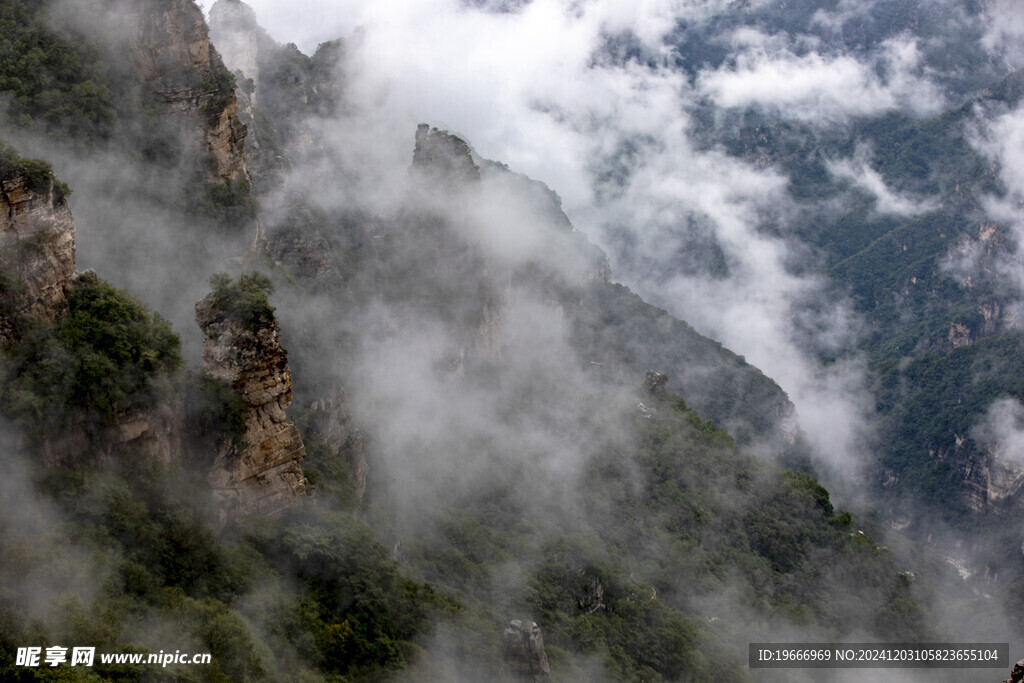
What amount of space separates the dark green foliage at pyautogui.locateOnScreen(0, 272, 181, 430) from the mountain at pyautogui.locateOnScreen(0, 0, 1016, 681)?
3.4 inches

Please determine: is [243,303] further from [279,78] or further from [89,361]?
[279,78]

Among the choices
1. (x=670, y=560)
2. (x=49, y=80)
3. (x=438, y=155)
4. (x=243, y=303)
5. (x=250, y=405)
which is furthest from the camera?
(x=438, y=155)

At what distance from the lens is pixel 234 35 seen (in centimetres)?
5891

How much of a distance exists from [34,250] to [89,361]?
3.13 m

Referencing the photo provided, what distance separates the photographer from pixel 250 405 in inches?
968

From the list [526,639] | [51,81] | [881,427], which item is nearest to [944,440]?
[881,427]

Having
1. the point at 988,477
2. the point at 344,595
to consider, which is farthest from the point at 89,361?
the point at 988,477

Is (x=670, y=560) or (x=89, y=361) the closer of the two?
(x=89, y=361)

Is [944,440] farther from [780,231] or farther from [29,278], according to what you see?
[29,278]

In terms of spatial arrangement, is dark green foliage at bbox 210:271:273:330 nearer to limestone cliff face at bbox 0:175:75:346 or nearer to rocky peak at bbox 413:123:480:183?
limestone cliff face at bbox 0:175:75:346

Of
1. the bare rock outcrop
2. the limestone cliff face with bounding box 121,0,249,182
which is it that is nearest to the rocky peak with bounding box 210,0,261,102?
the limestone cliff face with bounding box 121,0,249,182

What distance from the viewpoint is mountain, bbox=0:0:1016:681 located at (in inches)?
821

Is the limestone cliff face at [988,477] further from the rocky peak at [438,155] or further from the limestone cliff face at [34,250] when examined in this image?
the limestone cliff face at [34,250]

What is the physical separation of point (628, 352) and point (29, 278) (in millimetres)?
69073
